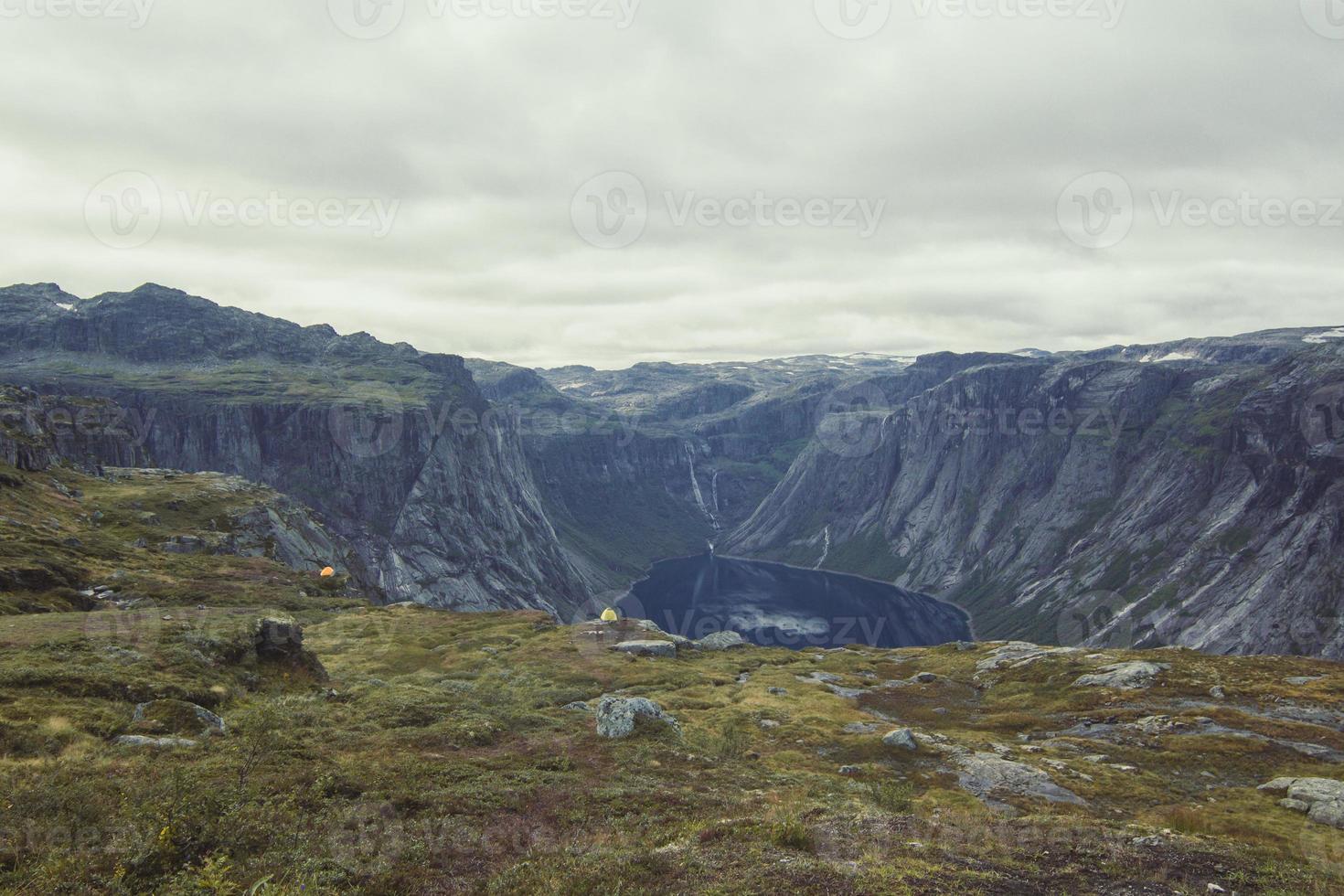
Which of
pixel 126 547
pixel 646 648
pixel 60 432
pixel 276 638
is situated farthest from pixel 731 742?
pixel 60 432

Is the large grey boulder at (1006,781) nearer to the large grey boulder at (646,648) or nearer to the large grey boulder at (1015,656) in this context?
the large grey boulder at (1015,656)

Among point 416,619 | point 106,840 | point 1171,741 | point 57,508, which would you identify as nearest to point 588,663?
point 416,619

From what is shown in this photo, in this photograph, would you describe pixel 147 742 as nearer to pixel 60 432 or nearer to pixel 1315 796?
pixel 1315 796

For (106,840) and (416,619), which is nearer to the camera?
(106,840)

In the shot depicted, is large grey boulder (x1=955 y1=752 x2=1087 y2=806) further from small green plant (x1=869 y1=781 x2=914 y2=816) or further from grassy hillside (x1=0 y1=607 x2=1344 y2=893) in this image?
small green plant (x1=869 y1=781 x2=914 y2=816)

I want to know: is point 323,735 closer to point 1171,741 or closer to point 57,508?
point 1171,741
